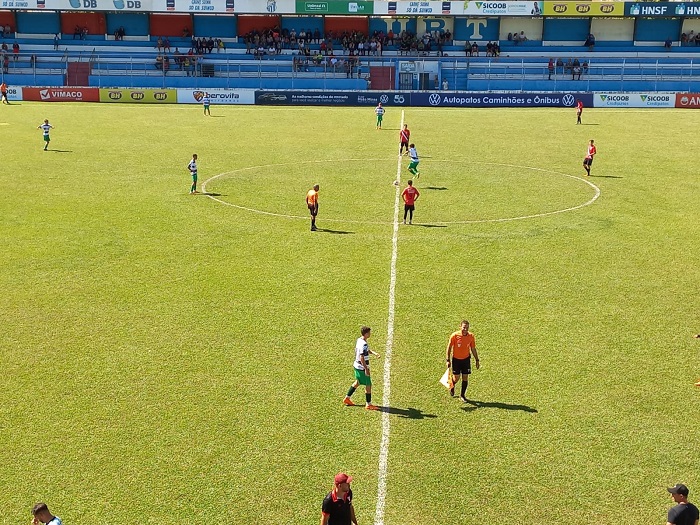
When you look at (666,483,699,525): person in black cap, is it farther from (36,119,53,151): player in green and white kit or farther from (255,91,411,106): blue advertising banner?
(255,91,411,106): blue advertising banner

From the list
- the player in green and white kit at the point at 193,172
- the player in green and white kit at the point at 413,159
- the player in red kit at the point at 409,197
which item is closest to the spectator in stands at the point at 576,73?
the player in green and white kit at the point at 413,159

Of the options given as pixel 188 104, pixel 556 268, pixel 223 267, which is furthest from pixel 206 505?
pixel 188 104

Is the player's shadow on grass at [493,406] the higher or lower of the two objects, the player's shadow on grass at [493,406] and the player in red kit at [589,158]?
the lower

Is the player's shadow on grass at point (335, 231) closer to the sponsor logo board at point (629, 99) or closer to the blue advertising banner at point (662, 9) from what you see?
the sponsor logo board at point (629, 99)

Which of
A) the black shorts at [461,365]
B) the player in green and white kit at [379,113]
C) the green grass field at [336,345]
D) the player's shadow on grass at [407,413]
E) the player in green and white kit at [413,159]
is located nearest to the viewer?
the green grass field at [336,345]

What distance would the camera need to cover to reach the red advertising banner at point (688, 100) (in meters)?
73.0

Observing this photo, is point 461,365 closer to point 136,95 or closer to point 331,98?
point 331,98

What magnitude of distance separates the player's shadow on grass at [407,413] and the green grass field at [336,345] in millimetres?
58

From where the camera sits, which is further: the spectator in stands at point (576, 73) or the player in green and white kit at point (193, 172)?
the spectator in stands at point (576, 73)

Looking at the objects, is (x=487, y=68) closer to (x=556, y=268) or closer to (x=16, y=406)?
(x=556, y=268)

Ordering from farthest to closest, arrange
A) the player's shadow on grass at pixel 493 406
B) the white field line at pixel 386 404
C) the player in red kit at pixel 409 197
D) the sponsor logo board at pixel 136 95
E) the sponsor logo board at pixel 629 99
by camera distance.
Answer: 1. the sponsor logo board at pixel 136 95
2. the sponsor logo board at pixel 629 99
3. the player in red kit at pixel 409 197
4. the player's shadow on grass at pixel 493 406
5. the white field line at pixel 386 404

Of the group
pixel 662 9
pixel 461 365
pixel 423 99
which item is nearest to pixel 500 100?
pixel 423 99

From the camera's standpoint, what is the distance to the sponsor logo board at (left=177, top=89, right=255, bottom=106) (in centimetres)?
7425

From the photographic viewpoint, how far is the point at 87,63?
81.3 metres
